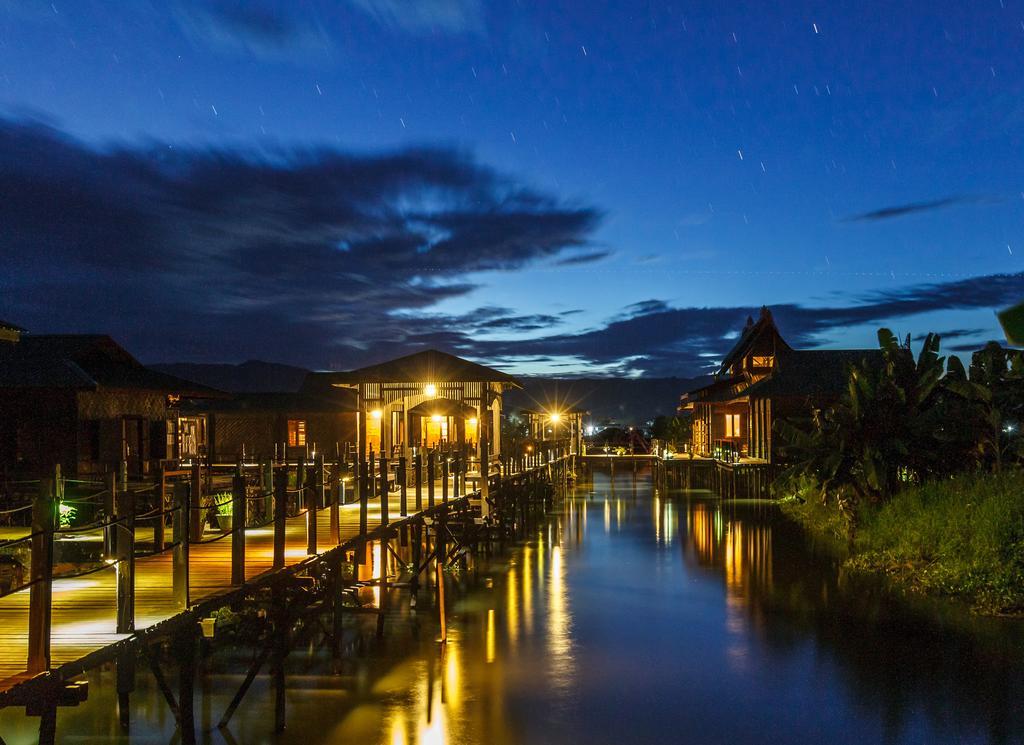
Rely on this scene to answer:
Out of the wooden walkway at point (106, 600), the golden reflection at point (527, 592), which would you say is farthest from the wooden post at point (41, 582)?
the golden reflection at point (527, 592)

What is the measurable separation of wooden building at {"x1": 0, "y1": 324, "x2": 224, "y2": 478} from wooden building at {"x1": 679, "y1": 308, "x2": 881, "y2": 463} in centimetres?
2017

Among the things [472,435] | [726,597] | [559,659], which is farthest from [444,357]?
[559,659]

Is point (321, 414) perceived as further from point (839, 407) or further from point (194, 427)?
point (839, 407)

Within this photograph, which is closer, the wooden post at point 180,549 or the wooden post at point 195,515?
the wooden post at point 180,549

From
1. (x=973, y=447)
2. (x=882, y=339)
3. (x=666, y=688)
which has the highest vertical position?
(x=882, y=339)

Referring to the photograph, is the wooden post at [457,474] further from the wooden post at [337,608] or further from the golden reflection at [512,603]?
the wooden post at [337,608]

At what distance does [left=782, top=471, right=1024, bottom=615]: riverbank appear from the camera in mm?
19203

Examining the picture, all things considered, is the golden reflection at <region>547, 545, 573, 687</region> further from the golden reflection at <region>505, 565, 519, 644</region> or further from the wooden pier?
the wooden pier

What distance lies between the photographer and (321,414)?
163ft

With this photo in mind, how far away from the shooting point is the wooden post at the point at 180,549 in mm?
10039

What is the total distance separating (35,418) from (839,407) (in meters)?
19.9

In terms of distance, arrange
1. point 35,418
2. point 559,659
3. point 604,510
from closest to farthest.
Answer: point 559,659 < point 35,418 < point 604,510

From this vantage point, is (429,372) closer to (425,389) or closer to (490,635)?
(425,389)

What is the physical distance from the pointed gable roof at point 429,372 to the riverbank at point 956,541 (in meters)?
12.3
